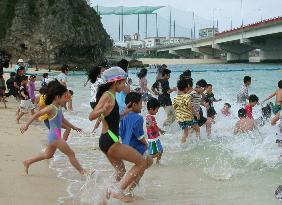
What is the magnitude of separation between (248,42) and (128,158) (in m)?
66.4

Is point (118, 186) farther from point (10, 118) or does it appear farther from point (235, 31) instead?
point (235, 31)

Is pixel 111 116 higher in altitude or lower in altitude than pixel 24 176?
higher

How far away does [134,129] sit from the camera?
5.78 metres

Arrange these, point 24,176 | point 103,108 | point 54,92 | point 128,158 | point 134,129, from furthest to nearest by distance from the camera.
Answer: point 24,176 → point 54,92 → point 134,129 → point 128,158 → point 103,108

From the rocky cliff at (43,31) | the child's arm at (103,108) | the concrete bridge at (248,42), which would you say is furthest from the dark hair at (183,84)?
the concrete bridge at (248,42)

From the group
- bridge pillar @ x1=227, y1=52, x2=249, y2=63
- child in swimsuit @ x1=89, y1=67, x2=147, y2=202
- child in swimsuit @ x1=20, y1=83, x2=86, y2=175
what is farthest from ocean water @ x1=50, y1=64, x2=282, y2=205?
bridge pillar @ x1=227, y1=52, x2=249, y2=63

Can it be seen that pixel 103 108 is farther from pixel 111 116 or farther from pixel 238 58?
pixel 238 58

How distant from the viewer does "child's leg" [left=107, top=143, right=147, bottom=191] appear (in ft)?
17.1

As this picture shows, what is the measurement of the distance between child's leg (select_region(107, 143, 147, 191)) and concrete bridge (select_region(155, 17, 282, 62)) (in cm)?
5050

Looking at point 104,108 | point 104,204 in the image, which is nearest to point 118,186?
point 104,204

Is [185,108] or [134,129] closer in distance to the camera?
[134,129]

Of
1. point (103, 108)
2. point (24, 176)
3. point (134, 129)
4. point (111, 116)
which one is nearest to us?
point (103, 108)

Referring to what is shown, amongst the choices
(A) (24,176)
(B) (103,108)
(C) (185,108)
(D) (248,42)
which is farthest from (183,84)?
(D) (248,42)

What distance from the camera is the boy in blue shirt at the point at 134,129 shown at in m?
5.77
